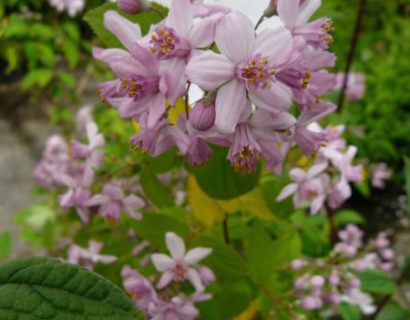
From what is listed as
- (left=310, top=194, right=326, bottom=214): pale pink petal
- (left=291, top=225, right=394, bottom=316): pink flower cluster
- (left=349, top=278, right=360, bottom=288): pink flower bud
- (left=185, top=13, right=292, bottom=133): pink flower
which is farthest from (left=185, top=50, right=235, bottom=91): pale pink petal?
(left=349, top=278, right=360, bottom=288): pink flower bud

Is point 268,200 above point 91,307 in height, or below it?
below

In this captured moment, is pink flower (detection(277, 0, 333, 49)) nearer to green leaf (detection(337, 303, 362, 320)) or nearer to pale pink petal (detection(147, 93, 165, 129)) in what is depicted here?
pale pink petal (detection(147, 93, 165, 129))

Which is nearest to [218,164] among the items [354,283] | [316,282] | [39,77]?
[316,282]

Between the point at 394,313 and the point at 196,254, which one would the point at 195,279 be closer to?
the point at 196,254

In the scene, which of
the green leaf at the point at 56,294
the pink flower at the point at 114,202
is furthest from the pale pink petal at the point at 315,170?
the green leaf at the point at 56,294

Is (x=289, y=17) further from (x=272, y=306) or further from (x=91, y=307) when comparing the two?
(x=272, y=306)

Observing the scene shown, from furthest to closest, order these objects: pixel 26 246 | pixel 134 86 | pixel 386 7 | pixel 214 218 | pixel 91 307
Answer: pixel 386 7 → pixel 26 246 → pixel 214 218 → pixel 134 86 → pixel 91 307

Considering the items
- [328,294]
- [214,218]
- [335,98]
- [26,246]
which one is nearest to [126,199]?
[214,218]

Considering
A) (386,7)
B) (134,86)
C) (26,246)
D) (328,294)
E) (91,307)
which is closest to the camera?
(91,307)
